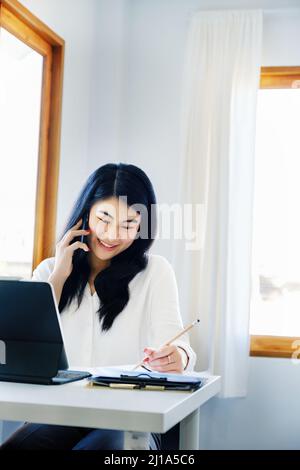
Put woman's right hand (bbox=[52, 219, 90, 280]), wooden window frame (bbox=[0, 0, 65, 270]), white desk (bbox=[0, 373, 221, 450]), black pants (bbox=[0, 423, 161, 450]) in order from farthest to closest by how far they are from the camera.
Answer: wooden window frame (bbox=[0, 0, 65, 270]) < woman's right hand (bbox=[52, 219, 90, 280]) < black pants (bbox=[0, 423, 161, 450]) < white desk (bbox=[0, 373, 221, 450])

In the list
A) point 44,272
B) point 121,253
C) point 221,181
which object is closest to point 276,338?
point 221,181

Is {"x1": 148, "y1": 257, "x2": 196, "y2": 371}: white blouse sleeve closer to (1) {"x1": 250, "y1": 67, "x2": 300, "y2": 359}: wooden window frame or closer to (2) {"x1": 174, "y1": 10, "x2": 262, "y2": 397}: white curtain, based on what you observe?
(2) {"x1": 174, "y1": 10, "x2": 262, "y2": 397}: white curtain

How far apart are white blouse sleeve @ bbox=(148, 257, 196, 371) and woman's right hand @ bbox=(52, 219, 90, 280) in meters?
0.26

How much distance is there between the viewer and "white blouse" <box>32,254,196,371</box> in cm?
194

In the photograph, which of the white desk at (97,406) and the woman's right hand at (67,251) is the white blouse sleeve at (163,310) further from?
the white desk at (97,406)

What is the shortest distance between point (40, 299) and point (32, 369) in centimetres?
16

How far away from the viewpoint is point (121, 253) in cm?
217

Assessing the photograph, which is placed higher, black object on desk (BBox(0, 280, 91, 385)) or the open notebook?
black object on desk (BBox(0, 280, 91, 385))

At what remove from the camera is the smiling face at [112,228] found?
2.16 meters

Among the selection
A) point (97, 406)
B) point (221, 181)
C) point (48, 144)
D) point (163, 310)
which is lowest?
point (97, 406)

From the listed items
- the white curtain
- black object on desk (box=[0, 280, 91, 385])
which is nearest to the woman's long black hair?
black object on desk (box=[0, 280, 91, 385])

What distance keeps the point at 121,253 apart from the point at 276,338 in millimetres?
1714

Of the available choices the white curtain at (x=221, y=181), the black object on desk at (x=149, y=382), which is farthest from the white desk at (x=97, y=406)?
the white curtain at (x=221, y=181)

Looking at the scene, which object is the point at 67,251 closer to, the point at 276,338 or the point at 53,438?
the point at 53,438
